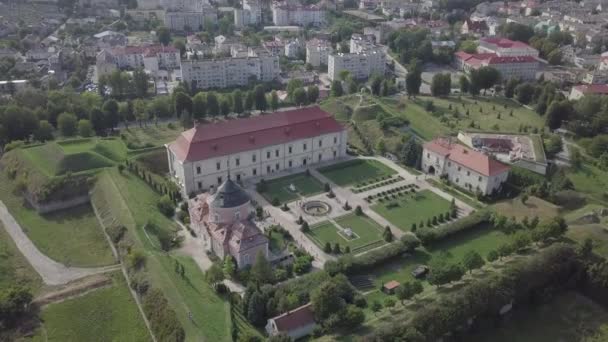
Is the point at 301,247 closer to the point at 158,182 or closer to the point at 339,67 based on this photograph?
the point at 158,182

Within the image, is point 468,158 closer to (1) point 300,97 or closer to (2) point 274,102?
(1) point 300,97

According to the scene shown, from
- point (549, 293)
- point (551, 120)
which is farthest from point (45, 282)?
point (551, 120)

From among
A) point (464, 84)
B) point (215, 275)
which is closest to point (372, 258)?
point (215, 275)

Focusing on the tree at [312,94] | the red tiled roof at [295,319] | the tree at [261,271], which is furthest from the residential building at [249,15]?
the red tiled roof at [295,319]

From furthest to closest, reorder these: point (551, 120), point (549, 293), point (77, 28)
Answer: point (77, 28) → point (551, 120) → point (549, 293)

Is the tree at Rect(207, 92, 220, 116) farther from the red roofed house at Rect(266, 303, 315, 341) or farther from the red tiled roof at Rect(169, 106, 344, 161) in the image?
the red roofed house at Rect(266, 303, 315, 341)

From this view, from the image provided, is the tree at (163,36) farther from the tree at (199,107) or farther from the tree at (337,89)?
the tree at (337,89)

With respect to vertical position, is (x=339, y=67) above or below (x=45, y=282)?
above
